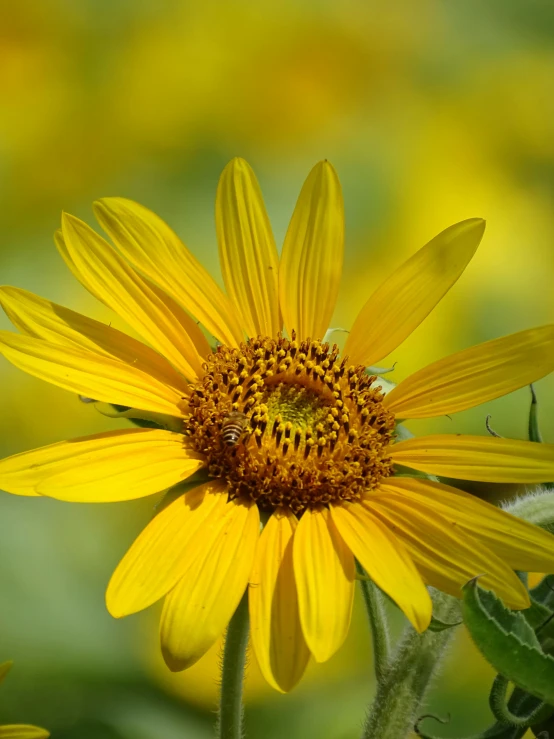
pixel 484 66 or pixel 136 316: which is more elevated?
pixel 484 66

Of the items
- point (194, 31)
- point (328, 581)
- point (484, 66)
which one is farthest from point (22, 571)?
point (484, 66)

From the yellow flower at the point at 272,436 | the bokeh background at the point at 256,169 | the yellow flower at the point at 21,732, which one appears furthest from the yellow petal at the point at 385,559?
the bokeh background at the point at 256,169

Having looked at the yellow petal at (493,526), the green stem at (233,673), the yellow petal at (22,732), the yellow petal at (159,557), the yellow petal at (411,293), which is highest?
the yellow petal at (411,293)

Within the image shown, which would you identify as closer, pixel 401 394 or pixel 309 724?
pixel 401 394

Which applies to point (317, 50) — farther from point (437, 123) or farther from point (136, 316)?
point (136, 316)

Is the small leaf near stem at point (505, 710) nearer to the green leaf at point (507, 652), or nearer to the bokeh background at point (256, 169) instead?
the green leaf at point (507, 652)

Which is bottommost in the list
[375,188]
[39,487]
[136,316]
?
[39,487]

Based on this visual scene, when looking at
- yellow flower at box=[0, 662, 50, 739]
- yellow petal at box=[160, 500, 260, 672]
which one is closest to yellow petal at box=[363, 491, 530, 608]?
yellow petal at box=[160, 500, 260, 672]

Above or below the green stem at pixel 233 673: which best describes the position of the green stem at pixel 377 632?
above
